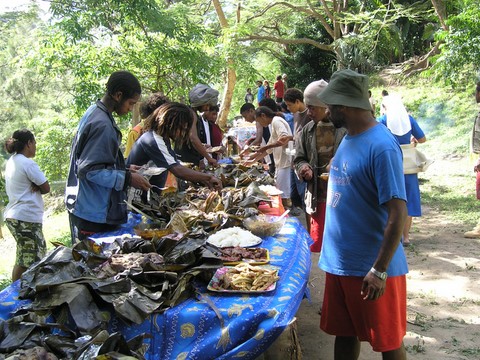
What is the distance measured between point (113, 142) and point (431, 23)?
61.2 ft

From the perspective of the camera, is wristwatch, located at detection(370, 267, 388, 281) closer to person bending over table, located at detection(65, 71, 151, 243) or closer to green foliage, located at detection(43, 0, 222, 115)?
person bending over table, located at detection(65, 71, 151, 243)

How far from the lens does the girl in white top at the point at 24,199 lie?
4.29m

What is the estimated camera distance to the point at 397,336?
2.25 meters

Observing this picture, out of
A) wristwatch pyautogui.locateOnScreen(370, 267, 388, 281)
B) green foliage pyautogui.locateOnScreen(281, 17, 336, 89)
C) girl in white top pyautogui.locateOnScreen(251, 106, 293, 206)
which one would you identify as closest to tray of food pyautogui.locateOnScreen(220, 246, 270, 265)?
wristwatch pyautogui.locateOnScreen(370, 267, 388, 281)

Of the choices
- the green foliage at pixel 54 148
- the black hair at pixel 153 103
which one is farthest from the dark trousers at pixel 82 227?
the green foliage at pixel 54 148

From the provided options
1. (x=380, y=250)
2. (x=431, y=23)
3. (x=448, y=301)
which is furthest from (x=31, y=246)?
(x=431, y=23)

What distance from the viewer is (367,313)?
7.43ft

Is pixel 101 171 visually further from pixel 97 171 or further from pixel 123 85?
pixel 123 85

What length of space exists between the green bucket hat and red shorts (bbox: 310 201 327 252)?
1.76 metres

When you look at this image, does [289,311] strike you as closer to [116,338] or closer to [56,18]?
[116,338]

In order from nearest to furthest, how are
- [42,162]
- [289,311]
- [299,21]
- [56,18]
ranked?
[289,311], [56,18], [42,162], [299,21]

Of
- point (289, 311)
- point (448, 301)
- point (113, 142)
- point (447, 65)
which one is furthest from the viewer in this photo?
point (447, 65)

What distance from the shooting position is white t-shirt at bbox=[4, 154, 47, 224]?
14.1 ft

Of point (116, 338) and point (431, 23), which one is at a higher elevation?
point (431, 23)
